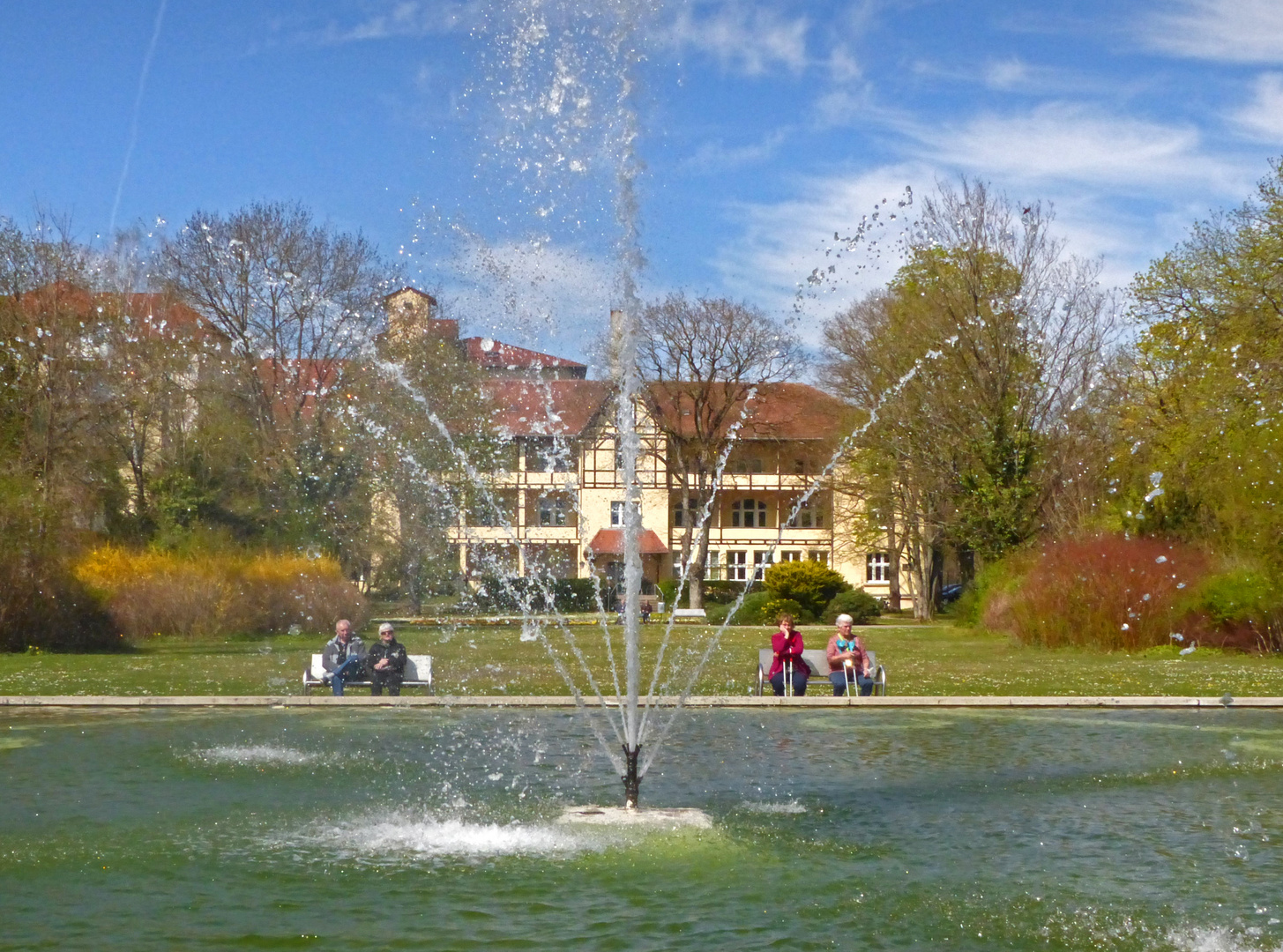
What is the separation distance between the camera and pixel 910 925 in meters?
8.58

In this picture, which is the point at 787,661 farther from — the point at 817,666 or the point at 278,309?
the point at 278,309

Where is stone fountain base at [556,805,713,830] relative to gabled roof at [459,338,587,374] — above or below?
below

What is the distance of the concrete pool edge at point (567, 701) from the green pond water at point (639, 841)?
6.37 ft

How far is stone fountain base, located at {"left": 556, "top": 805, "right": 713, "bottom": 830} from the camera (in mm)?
11125

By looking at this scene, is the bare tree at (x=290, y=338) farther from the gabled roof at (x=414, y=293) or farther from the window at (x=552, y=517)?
the window at (x=552, y=517)

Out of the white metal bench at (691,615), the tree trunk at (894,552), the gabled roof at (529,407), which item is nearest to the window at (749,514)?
the tree trunk at (894,552)

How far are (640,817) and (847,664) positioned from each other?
10275 millimetres

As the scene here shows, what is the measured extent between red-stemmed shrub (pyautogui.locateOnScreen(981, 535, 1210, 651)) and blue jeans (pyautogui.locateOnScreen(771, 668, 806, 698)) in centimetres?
1431

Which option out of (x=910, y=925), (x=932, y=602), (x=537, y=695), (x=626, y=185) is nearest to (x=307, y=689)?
(x=537, y=695)

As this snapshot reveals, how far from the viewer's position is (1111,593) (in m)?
33.6

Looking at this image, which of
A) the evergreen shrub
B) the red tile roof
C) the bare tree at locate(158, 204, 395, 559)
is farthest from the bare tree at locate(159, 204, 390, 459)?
the red tile roof

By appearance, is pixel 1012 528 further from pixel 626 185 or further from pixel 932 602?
pixel 626 185

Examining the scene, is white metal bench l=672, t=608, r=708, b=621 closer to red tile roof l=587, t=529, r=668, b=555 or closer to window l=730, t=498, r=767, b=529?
red tile roof l=587, t=529, r=668, b=555

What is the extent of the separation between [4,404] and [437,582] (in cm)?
1670
